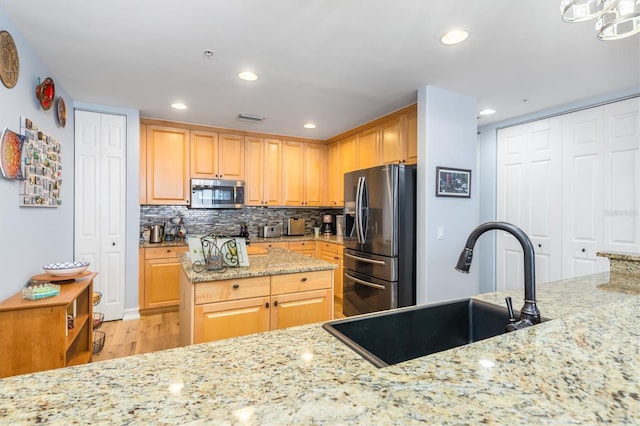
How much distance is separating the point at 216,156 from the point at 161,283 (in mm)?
1746

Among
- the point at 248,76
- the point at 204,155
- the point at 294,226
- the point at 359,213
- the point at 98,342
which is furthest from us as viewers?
the point at 294,226

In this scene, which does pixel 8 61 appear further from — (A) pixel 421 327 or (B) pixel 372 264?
(B) pixel 372 264

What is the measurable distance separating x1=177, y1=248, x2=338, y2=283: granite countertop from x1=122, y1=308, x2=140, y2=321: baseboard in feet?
5.58

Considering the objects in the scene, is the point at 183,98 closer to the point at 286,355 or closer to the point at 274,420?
the point at 286,355

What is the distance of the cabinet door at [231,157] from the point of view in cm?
436

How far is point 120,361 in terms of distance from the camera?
744 mm

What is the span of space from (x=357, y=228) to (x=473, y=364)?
9.22 ft

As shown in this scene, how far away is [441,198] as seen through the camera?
2.97 m

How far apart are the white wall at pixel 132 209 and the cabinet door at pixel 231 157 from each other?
1.02 metres

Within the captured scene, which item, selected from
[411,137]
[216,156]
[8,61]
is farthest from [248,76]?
[216,156]

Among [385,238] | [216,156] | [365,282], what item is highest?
[216,156]

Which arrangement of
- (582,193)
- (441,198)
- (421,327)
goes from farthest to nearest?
(582,193)
(441,198)
(421,327)

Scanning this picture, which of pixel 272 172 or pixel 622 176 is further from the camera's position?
pixel 272 172

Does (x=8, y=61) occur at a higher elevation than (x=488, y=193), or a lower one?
higher
